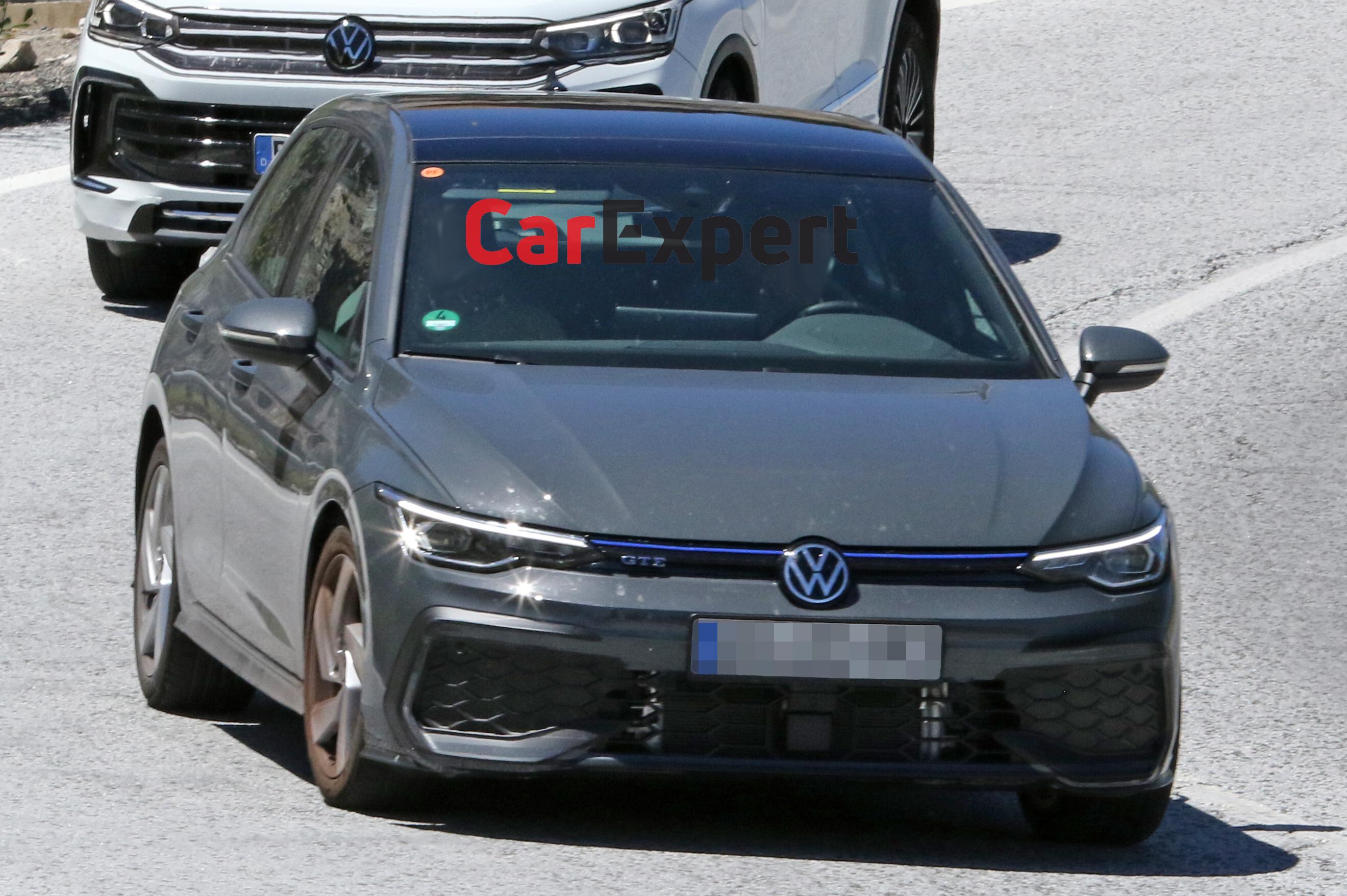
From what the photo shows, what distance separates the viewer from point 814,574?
539 cm

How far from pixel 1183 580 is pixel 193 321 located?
3.38 meters

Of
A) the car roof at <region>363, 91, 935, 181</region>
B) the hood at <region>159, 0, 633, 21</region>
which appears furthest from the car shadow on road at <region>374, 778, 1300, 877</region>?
the hood at <region>159, 0, 633, 21</region>

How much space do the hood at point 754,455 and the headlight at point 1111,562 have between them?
0.04 m

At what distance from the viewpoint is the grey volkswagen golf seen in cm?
540

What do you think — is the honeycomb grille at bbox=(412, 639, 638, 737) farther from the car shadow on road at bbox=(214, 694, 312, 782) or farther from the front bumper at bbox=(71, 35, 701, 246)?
the front bumper at bbox=(71, 35, 701, 246)

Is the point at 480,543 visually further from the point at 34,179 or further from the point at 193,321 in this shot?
the point at 34,179

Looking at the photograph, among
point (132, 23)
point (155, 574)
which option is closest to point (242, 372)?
point (155, 574)

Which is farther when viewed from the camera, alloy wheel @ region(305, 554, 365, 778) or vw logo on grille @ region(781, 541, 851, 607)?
alloy wheel @ region(305, 554, 365, 778)

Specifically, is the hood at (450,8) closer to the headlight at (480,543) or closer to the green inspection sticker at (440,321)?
the green inspection sticker at (440,321)

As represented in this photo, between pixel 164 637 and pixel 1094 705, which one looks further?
pixel 164 637

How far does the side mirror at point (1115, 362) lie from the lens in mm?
6504

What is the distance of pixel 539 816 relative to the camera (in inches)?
232

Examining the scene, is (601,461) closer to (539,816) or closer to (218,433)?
(539,816)

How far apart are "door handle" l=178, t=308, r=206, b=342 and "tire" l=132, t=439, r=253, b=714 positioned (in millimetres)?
319
